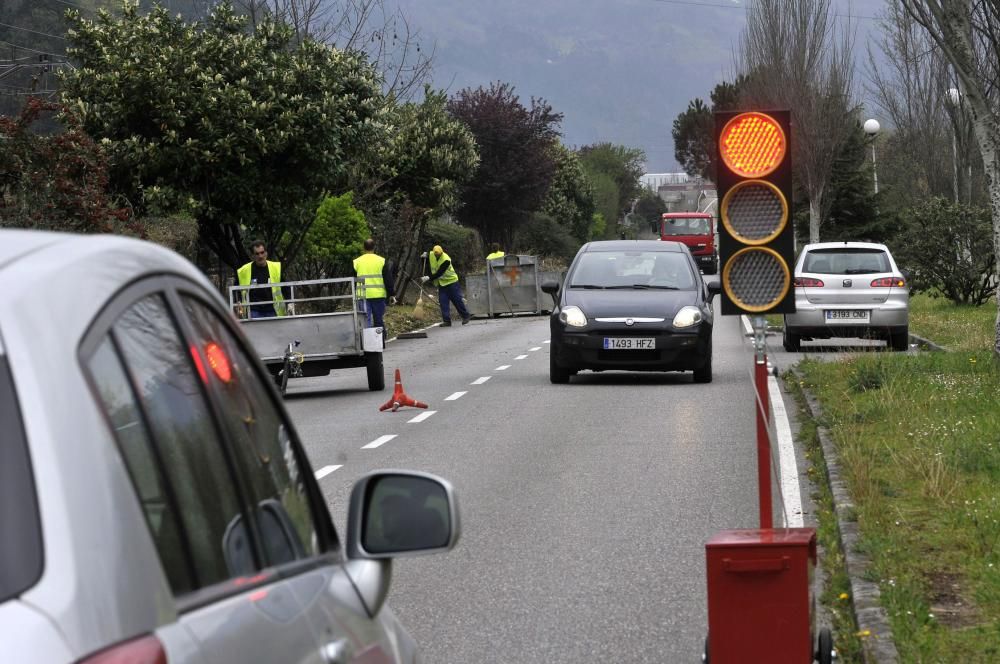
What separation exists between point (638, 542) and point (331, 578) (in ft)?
20.8

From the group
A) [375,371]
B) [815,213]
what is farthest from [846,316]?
[815,213]

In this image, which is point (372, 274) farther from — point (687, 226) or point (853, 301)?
point (687, 226)

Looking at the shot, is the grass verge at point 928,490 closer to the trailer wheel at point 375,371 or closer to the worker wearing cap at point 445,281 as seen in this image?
the trailer wheel at point 375,371

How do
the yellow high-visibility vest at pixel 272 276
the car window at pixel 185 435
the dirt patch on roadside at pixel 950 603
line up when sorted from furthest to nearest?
the yellow high-visibility vest at pixel 272 276 → the dirt patch on roadside at pixel 950 603 → the car window at pixel 185 435

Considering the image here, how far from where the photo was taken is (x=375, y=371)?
65.2ft

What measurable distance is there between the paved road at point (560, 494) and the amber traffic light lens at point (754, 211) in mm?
1609

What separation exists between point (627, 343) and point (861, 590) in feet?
39.5

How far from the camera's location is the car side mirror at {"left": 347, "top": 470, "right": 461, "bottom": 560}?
3.25 meters

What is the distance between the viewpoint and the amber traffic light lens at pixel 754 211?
298 inches

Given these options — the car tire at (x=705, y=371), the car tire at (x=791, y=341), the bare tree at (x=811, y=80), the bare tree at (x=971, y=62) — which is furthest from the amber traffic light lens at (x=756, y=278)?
the bare tree at (x=811, y=80)

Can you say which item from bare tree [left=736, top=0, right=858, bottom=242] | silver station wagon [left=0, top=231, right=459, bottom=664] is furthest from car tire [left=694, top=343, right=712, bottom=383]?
bare tree [left=736, top=0, right=858, bottom=242]

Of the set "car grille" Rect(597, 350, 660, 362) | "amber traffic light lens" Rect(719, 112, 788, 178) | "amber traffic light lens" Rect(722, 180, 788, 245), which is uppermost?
"amber traffic light lens" Rect(719, 112, 788, 178)

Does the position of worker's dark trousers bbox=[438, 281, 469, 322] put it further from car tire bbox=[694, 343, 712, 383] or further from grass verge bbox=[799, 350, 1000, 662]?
grass verge bbox=[799, 350, 1000, 662]

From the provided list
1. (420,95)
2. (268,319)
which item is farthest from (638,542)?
(420,95)
